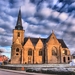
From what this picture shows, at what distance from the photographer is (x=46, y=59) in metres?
65.6

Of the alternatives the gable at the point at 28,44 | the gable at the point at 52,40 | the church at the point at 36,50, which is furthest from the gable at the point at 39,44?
the gable at the point at 52,40

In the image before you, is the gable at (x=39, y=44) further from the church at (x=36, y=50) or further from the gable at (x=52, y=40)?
the gable at (x=52, y=40)

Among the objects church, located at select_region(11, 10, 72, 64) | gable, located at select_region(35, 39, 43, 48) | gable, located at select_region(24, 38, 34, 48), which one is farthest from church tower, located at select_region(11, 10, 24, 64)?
gable, located at select_region(35, 39, 43, 48)

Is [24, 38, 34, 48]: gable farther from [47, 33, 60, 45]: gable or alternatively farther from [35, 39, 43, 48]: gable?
[47, 33, 60, 45]: gable

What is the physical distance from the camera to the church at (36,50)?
6506 centimetres

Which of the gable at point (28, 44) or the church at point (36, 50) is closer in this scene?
the church at point (36, 50)

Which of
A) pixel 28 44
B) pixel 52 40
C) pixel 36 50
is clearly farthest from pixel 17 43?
pixel 52 40

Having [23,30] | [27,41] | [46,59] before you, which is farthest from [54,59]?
[23,30]

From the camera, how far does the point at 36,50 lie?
223 feet

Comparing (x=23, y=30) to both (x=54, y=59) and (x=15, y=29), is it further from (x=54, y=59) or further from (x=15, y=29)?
(x=54, y=59)

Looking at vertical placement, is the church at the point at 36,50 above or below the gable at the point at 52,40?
below

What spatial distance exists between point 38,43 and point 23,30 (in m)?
9.02

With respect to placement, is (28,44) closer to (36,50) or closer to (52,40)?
(36,50)

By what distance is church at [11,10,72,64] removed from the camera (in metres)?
65.1
